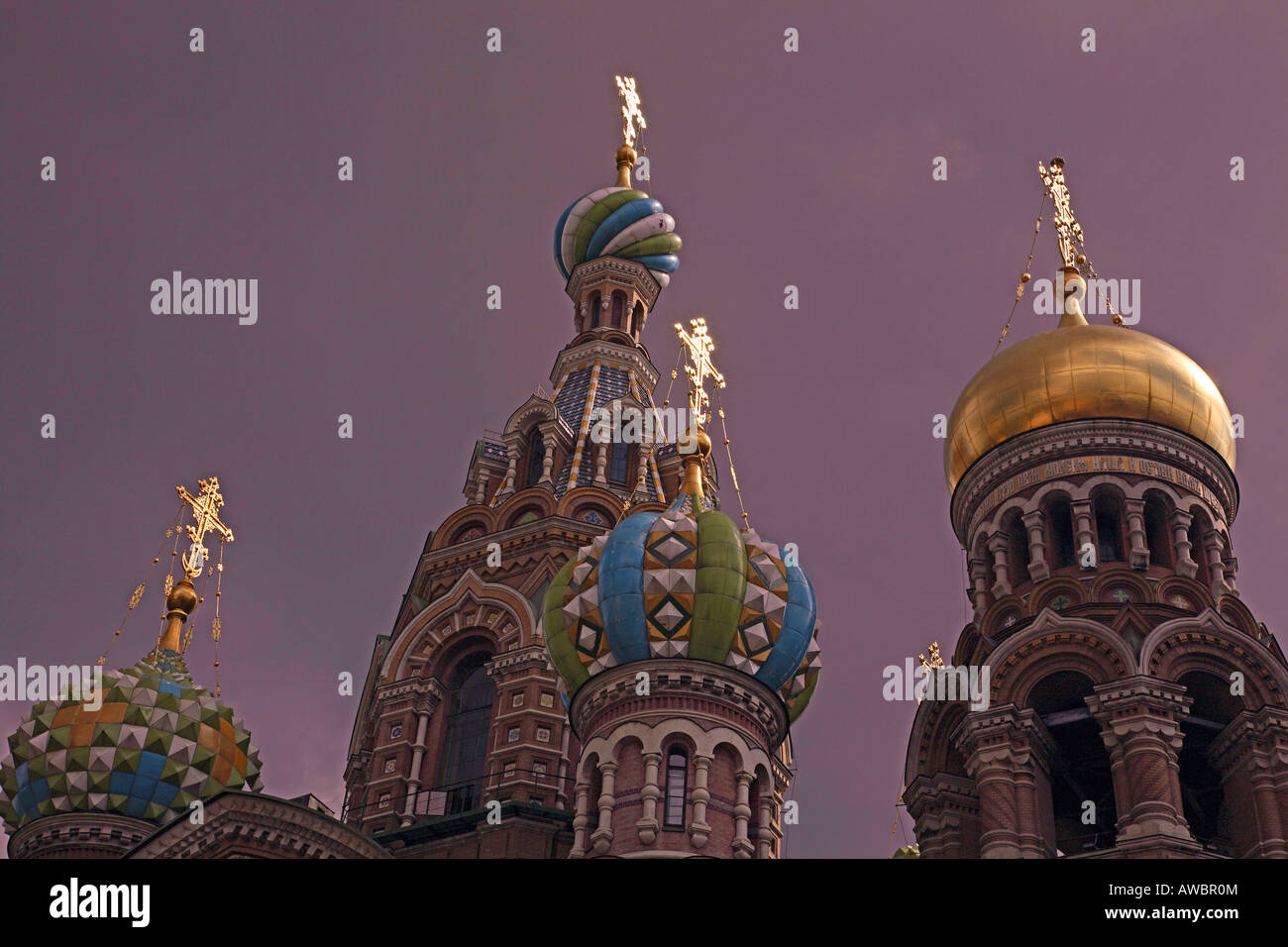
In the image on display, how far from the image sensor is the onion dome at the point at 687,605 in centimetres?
2300

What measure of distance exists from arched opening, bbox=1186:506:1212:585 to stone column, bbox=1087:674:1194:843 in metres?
3.51

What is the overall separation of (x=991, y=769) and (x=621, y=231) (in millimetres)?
17707

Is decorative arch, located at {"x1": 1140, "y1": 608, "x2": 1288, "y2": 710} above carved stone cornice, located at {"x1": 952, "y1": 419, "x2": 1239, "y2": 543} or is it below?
below

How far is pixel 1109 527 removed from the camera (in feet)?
88.0

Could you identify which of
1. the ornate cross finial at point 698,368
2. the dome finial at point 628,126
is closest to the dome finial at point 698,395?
the ornate cross finial at point 698,368

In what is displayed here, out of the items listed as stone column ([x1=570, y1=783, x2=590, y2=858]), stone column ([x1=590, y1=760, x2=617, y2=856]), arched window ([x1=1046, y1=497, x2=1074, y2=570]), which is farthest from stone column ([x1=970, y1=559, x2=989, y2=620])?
stone column ([x1=570, y1=783, x2=590, y2=858])

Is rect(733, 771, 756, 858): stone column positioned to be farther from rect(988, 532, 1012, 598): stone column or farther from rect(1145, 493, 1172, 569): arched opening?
rect(1145, 493, 1172, 569): arched opening

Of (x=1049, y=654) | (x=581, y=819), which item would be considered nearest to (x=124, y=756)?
(x=581, y=819)

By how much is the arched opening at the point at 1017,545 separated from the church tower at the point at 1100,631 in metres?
0.03

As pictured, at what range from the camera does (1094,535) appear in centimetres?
2612

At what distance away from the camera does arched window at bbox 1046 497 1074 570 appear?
87.2 ft
